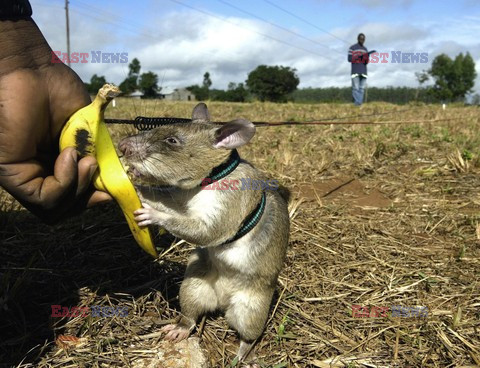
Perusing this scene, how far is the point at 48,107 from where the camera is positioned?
2244 mm

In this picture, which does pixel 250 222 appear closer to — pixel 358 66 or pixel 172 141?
pixel 172 141

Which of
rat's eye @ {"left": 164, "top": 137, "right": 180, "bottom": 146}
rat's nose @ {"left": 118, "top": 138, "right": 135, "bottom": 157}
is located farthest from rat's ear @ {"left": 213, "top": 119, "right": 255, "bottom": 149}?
rat's nose @ {"left": 118, "top": 138, "right": 135, "bottom": 157}

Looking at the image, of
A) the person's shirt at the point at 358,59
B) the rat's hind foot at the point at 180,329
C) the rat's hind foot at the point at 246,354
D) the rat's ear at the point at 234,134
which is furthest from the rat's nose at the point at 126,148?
the person's shirt at the point at 358,59

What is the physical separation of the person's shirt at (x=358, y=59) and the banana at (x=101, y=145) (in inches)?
587

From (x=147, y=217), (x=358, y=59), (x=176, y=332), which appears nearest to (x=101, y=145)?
(x=147, y=217)

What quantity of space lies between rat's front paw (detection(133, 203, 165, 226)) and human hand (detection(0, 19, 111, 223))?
274 mm

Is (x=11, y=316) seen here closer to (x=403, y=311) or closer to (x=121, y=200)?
(x=121, y=200)

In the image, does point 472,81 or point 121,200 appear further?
point 472,81

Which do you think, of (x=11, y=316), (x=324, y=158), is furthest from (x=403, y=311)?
(x=324, y=158)

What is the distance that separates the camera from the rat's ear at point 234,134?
8.64ft

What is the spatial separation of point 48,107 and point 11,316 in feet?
4.55

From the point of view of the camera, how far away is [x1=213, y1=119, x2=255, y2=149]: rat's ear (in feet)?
8.64

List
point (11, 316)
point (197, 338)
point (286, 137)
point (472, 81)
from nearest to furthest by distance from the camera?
1. point (11, 316)
2. point (197, 338)
3. point (286, 137)
4. point (472, 81)

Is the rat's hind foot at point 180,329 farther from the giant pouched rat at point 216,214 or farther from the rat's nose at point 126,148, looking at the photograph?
the rat's nose at point 126,148
